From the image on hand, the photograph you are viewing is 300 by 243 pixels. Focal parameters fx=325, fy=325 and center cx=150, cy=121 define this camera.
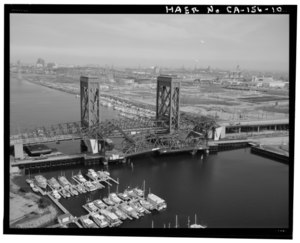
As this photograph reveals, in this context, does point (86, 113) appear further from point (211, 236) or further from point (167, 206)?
point (211, 236)

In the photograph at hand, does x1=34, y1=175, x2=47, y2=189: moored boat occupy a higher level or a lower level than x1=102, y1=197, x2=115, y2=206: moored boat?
higher

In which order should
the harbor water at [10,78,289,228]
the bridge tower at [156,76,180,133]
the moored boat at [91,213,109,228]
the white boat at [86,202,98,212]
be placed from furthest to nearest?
the bridge tower at [156,76,180,133] < the white boat at [86,202,98,212] < the harbor water at [10,78,289,228] < the moored boat at [91,213,109,228]

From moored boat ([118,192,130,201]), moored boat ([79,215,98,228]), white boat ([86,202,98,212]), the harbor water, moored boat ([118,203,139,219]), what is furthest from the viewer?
moored boat ([118,192,130,201])

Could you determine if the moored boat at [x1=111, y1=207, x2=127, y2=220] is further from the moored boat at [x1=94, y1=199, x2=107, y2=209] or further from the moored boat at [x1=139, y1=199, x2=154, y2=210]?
the moored boat at [x1=139, y1=199, x2=154, y2=210]

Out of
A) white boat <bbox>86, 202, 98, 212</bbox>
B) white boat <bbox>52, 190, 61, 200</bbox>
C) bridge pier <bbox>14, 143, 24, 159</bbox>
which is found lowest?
white boat <bbox>86, 202, 98, 212</bbox>

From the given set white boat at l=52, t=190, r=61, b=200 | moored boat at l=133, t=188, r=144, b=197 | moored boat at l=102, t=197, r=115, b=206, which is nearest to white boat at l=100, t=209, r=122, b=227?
moored boat at l=102, t=197, r=115, b=206

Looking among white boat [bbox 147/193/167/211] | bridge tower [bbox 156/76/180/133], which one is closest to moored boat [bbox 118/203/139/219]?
white boat [bbox 147/193/167/211]

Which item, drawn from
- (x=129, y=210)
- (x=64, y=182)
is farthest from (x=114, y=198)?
(x=64, y=182)

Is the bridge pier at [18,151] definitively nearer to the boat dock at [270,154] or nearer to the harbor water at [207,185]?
the harbor water at [207,185]

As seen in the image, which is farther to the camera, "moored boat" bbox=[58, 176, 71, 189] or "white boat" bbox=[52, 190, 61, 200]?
"moored boat" bbox=[58, 176, 71, 189]
